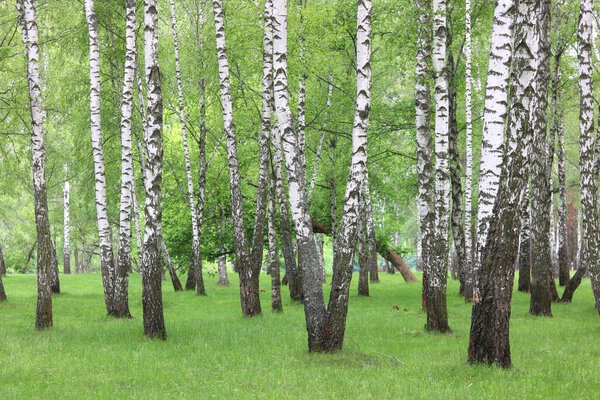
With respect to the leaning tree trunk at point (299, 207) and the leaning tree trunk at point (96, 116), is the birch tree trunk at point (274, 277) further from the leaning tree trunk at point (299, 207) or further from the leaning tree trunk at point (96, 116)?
the leaning tree trunk at point (299, 207)

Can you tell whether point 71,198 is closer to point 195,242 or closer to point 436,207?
point 195,242

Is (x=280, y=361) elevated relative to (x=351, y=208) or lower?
lower

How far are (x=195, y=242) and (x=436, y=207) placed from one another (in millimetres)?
13093

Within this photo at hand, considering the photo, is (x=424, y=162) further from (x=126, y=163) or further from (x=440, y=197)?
(x=126, y=163)

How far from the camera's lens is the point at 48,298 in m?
13.4

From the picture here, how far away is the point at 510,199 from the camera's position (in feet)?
28.2

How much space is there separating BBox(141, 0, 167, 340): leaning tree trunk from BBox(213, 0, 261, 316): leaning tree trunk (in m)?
2.83

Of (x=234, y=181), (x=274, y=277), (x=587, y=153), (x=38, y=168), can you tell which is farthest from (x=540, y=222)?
(x=38, y=168)

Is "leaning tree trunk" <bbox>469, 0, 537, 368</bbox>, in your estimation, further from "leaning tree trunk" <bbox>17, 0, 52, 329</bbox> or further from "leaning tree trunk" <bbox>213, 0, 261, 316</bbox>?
"leaning tree trunk" <bbox>17, 0, 52, 329</bbox>

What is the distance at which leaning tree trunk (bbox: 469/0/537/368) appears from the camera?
8625mm

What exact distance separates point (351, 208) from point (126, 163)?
22.7 ft

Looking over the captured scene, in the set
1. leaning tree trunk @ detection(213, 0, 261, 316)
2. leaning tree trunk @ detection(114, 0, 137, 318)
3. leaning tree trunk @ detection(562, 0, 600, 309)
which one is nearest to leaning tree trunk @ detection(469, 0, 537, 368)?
leaning tree trunk @ detection(562, 0, 600, 309)

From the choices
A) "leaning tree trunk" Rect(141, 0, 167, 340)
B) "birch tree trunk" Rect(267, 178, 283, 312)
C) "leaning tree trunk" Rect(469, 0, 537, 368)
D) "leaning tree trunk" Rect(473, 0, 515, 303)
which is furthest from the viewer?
"birch tree trunk" Rect(267, 178, 283, 312)

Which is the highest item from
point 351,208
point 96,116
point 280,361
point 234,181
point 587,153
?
point 96,116
